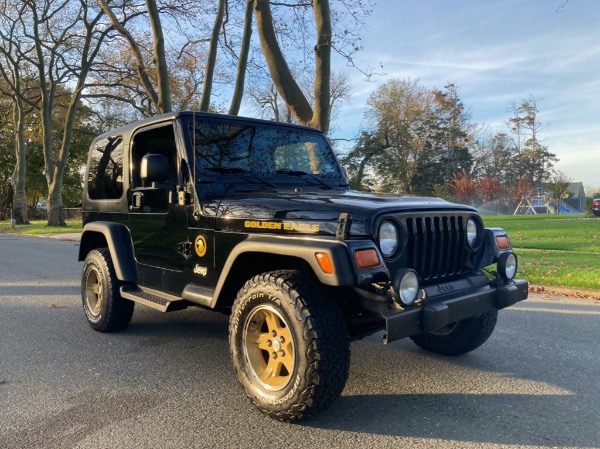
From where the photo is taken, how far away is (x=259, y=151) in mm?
4254

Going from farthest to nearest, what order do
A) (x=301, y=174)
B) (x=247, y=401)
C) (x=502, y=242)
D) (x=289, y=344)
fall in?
(x=301, y=174), (x=502, y=242), (x=247, y=401), (x=289, y=344)

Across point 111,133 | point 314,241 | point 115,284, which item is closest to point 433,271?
point 314,241

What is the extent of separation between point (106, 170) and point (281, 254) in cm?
277

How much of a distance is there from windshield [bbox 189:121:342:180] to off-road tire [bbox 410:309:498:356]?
66.4 inches

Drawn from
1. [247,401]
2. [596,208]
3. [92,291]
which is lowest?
[247,401]

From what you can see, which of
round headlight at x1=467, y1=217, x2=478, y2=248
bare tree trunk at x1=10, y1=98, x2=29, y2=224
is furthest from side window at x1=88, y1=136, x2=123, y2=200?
bare tree trunk at x1=10, y1=98, x2=29, y2=224

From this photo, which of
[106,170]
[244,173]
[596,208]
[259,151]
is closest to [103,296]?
[106,170]

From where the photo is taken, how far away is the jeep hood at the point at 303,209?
2.98 m

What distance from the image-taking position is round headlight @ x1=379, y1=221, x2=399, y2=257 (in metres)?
3.01

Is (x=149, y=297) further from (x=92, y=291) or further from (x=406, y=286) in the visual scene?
(x=406, y=286)

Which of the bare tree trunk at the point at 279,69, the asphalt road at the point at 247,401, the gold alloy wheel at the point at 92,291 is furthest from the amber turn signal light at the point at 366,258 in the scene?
the bare tree trunk at the point at 279,69

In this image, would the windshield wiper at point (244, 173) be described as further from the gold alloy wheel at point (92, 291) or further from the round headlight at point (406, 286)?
the gold alloy wheel at point (92, 291)

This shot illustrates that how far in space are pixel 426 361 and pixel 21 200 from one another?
33305mm

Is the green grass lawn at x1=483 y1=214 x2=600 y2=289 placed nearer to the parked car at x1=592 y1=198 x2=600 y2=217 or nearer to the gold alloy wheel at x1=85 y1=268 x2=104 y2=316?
the gold alloy wheel at x1=85 y1=268 x2=104 y2=316
